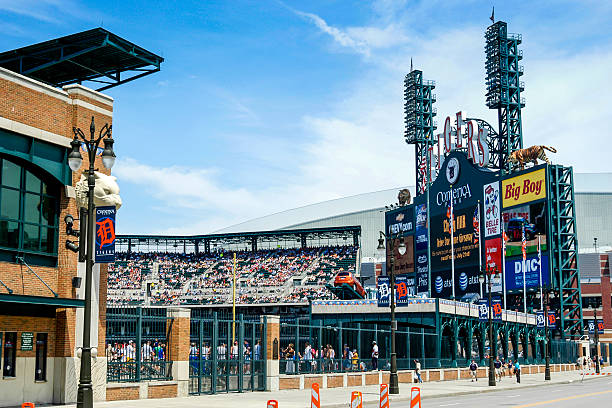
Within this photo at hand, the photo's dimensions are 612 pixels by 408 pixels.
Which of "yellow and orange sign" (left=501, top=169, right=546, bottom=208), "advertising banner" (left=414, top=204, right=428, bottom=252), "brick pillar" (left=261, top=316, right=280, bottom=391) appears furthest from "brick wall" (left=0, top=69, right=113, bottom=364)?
"advertising banner" (left=414, top=204, right=428, bottom=252)

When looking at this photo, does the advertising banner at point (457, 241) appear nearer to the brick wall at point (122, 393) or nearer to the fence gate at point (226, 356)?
the fence gate at point (226, 356)

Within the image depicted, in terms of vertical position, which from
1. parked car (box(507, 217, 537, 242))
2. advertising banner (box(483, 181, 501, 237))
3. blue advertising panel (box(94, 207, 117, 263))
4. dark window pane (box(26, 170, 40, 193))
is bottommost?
blue advertising panel (box(94, 207, 117, 263))

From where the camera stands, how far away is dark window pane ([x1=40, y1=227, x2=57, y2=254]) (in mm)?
24484

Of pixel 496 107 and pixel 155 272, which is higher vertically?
pixel 496 107

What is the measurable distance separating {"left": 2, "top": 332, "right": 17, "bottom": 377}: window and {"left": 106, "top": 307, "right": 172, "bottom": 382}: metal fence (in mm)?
3609

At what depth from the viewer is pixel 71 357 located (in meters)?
24.2

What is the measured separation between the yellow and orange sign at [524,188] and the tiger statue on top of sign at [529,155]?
411 centimetres

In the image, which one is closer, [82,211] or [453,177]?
[82,211]

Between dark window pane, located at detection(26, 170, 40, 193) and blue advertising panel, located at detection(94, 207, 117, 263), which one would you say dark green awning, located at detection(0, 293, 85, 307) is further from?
dark window pane, located at detection(26, 170, 40, 193)

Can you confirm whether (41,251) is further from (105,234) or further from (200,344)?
(200,344)

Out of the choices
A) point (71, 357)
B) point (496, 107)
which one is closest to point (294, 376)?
point (71, 357)

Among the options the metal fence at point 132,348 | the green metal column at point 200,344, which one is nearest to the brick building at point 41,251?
the metal fence at point 132,348

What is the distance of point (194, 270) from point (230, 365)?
256 feet

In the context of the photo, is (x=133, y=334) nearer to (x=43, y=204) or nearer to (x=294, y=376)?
(x=43, y=204)
